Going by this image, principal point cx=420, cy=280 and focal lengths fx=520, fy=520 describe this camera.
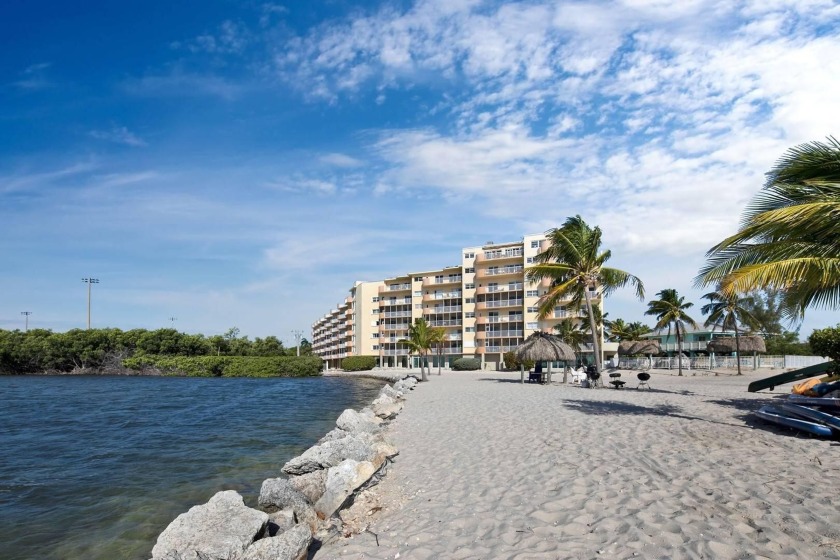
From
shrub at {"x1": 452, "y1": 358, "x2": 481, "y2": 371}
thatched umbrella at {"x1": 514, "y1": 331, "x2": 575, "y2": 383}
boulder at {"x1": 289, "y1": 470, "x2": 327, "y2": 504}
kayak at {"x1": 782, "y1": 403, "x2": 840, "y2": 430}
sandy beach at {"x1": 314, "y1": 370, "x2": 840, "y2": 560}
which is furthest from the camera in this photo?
shrub at {"x1": 452, "y1": 358, "x2": 481, "y2": 371}

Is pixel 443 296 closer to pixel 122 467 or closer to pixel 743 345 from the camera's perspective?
pixel 743 345

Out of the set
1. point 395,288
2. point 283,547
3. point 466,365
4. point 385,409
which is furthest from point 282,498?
point 395,288

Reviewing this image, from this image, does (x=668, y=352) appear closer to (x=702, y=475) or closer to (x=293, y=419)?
(x=293, y=419)

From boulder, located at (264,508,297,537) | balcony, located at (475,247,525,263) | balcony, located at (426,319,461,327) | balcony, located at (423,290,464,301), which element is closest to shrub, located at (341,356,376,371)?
balcony, located at (426,319,461,327)

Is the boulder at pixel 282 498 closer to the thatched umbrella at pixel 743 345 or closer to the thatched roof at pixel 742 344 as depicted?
the thatched umbrella at pixel 743 345

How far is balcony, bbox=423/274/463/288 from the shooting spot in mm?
82188

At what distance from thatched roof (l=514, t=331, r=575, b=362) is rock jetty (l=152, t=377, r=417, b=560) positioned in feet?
64.8

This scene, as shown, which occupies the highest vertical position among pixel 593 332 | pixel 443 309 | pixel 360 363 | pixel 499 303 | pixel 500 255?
pixel 500 255

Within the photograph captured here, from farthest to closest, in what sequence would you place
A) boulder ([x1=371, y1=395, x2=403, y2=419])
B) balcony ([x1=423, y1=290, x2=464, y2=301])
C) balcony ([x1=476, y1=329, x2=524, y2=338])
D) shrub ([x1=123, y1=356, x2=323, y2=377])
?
balcony ([x1=423, y1=290, x2=464, y2=301]) < shrub ([x1=123, y1=356, x2=323, y2=377]) < balcony ([x1=476, y1=329, x2=524, y2=338]) < boulder ([x1=371, y1=395, x2=403, y2=419])

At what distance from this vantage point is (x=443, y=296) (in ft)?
270

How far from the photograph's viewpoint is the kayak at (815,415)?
9609 mm

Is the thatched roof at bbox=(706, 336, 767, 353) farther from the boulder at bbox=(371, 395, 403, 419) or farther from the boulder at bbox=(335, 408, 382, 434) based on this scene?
the boulder at bbox=(335, 408, 382, 434)

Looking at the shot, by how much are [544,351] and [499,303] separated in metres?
46.0

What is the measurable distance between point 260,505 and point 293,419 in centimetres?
1390
